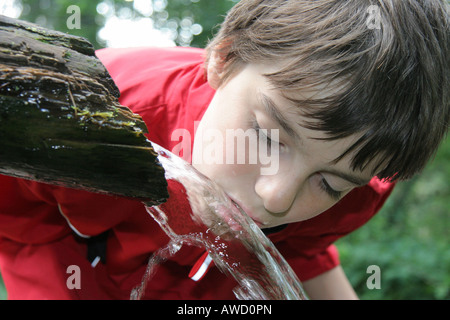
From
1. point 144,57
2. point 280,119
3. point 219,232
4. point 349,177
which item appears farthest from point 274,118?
point 144,57

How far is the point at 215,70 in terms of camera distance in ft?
5.29

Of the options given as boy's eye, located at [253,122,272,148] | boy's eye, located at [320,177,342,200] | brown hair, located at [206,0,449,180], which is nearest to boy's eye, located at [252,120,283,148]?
boy's eye, located at [253,122,272,148]

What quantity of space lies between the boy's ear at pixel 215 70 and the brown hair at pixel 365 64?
74 millimetres

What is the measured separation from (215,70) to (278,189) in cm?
50

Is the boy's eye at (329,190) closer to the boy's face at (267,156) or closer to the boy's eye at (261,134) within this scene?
the boy's face at (267,156)

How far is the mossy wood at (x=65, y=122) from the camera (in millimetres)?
981

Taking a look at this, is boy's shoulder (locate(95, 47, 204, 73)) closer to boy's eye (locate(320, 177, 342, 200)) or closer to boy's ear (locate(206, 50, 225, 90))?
boy's ear (locate(206, 50, 225, 90))

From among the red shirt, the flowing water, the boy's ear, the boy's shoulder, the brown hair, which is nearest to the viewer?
the brown hair

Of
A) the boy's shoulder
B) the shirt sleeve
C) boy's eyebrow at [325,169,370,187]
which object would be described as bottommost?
the shirt sleeve

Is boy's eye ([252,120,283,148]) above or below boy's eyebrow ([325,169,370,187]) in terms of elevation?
above

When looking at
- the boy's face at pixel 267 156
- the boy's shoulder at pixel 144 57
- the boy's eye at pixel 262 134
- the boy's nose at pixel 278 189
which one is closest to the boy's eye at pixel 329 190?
the boy's face at pixel 267 156

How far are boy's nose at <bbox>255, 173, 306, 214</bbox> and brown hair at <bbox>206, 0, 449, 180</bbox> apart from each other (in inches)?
6.0

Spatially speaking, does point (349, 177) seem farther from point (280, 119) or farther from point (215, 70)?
point (215, 70)

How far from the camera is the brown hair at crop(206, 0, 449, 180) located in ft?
4.26
